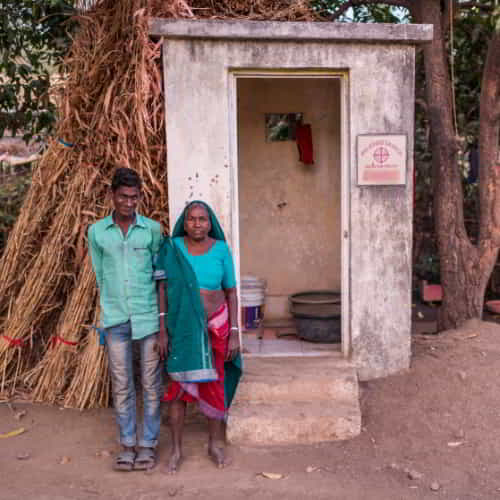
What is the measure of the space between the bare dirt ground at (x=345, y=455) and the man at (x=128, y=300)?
30 centimetres

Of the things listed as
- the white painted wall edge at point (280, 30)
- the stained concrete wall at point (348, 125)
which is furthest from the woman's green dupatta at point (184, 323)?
the white painted wall edge at point (280, 30)

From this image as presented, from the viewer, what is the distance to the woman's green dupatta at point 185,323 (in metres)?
3.58

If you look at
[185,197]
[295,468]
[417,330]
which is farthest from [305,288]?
[295,468]

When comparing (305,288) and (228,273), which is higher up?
(228,273)

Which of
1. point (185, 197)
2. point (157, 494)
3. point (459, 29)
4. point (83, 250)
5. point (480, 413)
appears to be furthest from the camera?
point (459, 29)

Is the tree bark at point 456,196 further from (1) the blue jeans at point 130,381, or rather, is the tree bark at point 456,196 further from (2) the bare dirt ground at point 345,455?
(1) the blue jeans at point 130,381

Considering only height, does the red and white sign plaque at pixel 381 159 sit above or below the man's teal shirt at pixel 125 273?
above

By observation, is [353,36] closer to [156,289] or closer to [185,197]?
[185,197]

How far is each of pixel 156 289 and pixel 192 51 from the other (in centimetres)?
175

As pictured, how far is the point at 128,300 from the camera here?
3586 millimetres

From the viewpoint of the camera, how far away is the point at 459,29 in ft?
22.5

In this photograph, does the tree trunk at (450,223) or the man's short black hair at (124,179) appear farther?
the tree trunk at (450,223)

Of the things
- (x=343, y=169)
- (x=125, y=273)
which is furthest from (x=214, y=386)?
(x=343, y=169)

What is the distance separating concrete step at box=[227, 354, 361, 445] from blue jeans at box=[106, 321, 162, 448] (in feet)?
1.77
